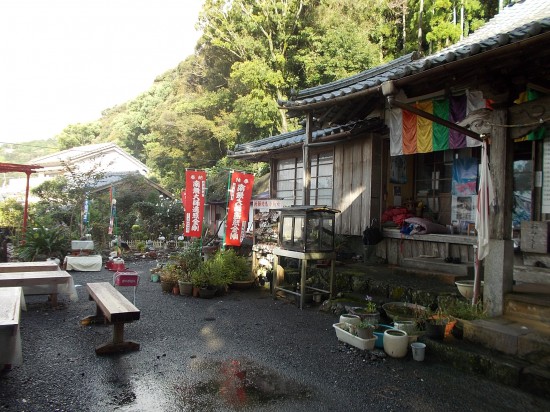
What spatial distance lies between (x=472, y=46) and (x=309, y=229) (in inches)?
188

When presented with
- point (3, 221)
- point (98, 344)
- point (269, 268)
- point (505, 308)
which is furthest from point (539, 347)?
point (3, 221)

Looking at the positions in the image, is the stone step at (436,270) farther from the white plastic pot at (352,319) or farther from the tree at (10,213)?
the tree at (10,213)

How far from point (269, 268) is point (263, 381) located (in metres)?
6.32

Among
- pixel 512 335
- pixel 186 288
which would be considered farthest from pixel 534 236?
pixel 186 288

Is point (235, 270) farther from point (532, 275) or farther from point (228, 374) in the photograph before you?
point (532, 275)

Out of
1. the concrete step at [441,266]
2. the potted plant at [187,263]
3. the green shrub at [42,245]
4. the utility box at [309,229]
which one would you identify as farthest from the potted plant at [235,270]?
the green shrub at [42,245]

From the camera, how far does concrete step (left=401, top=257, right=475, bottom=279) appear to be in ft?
26.0

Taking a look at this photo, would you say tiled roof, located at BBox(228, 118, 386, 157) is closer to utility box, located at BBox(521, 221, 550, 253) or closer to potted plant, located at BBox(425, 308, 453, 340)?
utility box, located at BBox(521, 221, 550, 253)

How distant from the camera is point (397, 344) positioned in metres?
5.42

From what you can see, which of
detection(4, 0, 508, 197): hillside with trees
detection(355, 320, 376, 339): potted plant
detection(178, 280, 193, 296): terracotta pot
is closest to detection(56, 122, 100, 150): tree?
detection(4, 0, 508, 197): hillside with trees

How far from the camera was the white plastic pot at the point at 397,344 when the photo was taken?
17.8 feet

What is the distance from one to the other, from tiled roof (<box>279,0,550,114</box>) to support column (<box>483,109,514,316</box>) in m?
1.31

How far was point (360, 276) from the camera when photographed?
8430 millimetres

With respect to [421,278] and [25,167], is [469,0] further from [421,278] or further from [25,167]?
[25,167]
